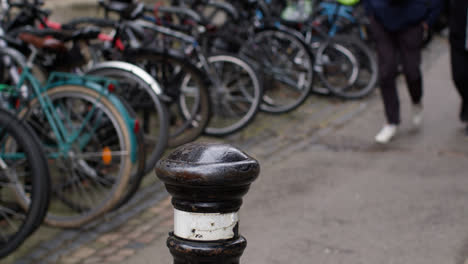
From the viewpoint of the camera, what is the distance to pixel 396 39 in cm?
622

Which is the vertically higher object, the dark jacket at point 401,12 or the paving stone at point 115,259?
the dark jacket at point 401,12

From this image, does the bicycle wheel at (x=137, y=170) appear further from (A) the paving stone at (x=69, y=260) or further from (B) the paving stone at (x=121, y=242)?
(A) the paving stone at (x=69, y=260)

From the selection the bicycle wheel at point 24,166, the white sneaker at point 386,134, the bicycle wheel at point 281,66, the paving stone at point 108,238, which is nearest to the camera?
the bicycle wheel at point 24,166

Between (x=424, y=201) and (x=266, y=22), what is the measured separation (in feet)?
12.2

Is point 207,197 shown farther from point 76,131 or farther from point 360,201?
point 360,201

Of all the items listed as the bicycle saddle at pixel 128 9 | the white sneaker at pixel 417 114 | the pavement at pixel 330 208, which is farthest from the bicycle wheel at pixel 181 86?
the white sneaker at pixel 417 114

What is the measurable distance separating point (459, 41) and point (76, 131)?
3.71 metres

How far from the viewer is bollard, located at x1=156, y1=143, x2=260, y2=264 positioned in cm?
207

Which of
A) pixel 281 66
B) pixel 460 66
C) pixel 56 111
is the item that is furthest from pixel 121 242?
pixel 281 66

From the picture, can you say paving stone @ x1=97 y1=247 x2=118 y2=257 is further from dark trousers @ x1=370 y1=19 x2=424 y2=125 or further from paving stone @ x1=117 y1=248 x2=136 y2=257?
dark trousers @ x1=370 y1=19 x2=424 y2=125

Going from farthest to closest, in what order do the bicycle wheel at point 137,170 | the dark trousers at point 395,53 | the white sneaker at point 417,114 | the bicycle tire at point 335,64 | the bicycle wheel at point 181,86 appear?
1. the bicycle tire at point 335,64
2. the white sneaker at point 417,114
3. the dark trousers at point 395,53
4. the bicycle wheel at point 181,86
5. the bicycle wheel at point 137,170

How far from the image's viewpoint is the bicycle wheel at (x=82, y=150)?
14.0ft

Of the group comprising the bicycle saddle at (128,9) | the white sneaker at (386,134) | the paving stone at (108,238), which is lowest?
the white sneaker at (386,134)

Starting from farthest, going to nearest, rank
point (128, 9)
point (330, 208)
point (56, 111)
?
point (128, 9), point (330, 208), point (56, 111)
